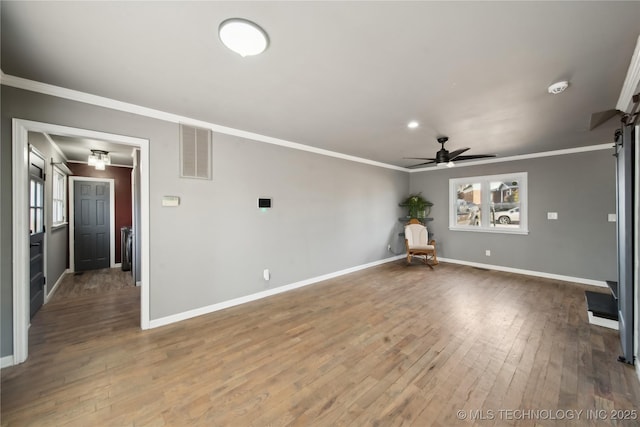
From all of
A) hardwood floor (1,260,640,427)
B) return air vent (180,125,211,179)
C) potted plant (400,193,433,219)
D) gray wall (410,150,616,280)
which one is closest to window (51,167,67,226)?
hardwood floor (1,260,640,427)

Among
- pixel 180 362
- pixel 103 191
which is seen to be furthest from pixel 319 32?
pixel 103 191

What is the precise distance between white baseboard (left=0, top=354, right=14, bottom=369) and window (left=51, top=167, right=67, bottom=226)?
3147 mm

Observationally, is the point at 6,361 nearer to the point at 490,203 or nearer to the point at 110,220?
the point at 110,220

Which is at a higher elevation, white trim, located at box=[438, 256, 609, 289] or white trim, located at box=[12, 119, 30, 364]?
white trim, located at box=[12, 119, 30, 364]

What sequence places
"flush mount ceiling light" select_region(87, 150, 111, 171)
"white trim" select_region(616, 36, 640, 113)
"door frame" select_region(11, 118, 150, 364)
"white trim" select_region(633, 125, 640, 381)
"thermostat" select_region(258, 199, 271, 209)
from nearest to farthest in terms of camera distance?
1. "white trim" select_region(616, 36, 640, 113)
2. "white trim" select_region(633, 125, 640, 381)
3. "door frame" select_region(11, 118, 150, 364)
4. "thermostat" select_region(258, 199, 271, 209)
5. "flush mount ceiling light" select_region(87, 150, 111, 171)

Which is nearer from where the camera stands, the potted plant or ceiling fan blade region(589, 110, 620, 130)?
ceiling fan blade region(589, 110, 620, 130)

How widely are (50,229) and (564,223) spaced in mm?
9281

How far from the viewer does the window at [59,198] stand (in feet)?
14.5

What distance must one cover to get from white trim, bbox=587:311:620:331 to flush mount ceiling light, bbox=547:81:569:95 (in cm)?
268

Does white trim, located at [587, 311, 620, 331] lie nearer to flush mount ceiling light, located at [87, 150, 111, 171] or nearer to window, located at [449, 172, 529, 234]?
window, located at [449, 172, 529, 234]

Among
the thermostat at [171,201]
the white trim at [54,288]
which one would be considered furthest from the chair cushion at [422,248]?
the white trim at [54,288]

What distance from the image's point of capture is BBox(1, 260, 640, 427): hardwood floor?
5.32 ft

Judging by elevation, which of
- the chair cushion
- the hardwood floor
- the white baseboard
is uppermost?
the chair cushion

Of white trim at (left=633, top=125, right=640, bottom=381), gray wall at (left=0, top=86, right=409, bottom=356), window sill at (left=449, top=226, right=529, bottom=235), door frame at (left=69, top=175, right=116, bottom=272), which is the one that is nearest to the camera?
white trim at (left=633, top=125, right=640, bottom=381)
